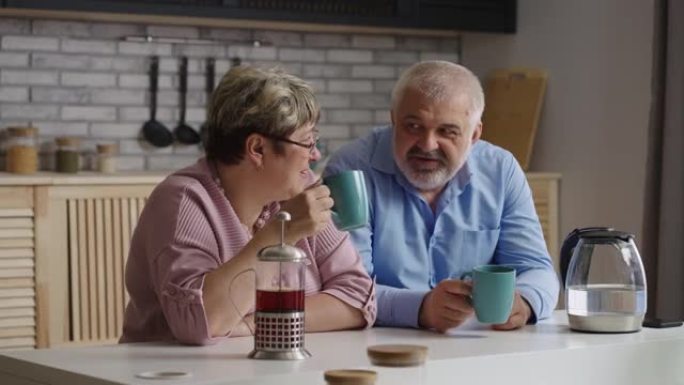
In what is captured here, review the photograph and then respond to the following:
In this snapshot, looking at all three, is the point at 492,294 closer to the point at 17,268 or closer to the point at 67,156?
the point at 17,268

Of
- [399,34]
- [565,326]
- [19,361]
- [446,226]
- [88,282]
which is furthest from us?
[399,34]

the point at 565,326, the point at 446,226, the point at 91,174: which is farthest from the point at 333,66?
the point at 565,326

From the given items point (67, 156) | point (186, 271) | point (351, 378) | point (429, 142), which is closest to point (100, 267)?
→ point (67, 156)

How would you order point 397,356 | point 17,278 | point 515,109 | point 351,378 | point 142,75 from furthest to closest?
point 515,109, point 142,75, point 17,278, point 397,356, point 351,378

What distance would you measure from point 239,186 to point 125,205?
2.16m

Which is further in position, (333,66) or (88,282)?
(333,66)

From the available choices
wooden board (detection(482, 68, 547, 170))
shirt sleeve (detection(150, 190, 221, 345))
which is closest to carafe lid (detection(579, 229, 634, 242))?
shirt sleeve (detection(150, 190, 221, 345))

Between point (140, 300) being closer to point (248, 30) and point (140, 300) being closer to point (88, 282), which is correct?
point (88, 282)

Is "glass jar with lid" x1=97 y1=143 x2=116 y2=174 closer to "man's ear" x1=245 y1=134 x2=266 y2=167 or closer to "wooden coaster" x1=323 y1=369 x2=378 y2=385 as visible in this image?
"man's ear" x1=245 y1=134 x2=266 y2=167

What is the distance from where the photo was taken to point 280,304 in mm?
2469

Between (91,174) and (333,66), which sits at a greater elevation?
(333,66)

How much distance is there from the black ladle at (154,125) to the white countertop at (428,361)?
8.82ft

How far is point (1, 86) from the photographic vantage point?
5.17 m

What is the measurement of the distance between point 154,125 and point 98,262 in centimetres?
77
